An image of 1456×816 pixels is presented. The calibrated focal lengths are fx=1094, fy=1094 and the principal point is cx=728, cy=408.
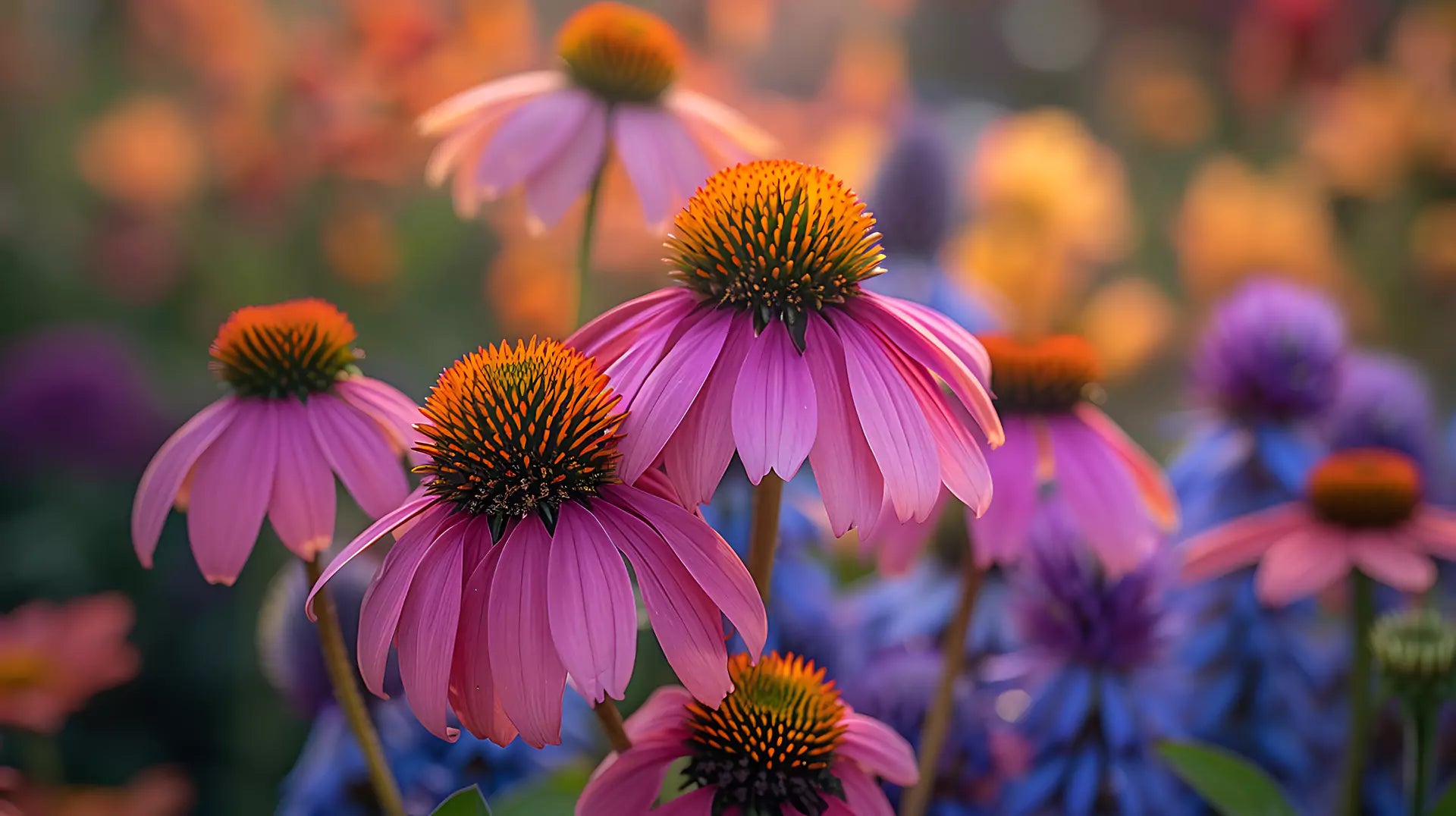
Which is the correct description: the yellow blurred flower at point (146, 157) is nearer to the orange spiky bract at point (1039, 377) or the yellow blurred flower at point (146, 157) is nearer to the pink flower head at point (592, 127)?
the pink flower head at point (592, 127)

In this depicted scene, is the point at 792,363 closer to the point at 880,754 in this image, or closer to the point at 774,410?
the point at 774,410

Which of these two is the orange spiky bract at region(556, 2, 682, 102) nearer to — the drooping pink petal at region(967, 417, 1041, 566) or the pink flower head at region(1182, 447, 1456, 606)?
the drooping pink petal at region(967, 417, 1041, 566)

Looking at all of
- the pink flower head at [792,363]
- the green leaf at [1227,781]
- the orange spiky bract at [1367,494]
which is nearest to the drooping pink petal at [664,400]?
the pink flower head at [792,363]

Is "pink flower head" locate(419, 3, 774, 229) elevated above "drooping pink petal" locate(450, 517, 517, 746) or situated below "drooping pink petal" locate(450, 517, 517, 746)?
above

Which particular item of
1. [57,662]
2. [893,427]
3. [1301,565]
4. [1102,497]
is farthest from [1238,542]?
[57,662]

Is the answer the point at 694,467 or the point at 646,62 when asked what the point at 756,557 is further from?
the point at 646,62

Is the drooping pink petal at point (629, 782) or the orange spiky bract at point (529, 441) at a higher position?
the orange spiky bract at point (529, 441)

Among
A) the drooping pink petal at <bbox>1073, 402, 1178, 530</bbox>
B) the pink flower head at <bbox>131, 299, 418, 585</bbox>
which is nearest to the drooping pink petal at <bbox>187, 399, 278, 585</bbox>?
the pink flower head at <bbox>131, 299, 418, 585</bbox>
